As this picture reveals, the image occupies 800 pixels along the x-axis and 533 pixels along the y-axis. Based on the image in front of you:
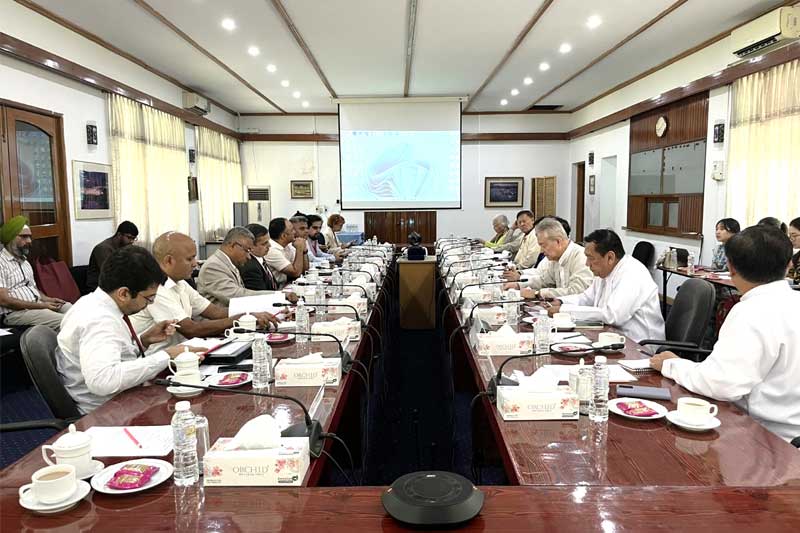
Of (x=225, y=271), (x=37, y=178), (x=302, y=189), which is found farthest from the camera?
(x=302, y=189)

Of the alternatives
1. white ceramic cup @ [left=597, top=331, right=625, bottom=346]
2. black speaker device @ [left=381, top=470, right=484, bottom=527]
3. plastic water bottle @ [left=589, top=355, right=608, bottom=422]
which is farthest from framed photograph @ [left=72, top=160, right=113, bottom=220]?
black speaker device @ [left=381, top=470, right=484, bottom=527]

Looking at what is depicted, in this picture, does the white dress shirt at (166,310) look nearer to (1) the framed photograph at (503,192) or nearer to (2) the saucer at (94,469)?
(2) the saucer at (94,469)

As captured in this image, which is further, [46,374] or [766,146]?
[766,146]

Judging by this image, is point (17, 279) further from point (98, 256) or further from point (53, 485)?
point (53, 485)

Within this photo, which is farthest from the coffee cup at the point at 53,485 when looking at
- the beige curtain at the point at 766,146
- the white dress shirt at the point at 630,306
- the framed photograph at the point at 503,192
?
the framed photograph at the point at 503,192

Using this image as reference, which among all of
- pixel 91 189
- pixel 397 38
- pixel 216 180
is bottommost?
pixel 91 189

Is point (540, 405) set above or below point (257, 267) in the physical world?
below

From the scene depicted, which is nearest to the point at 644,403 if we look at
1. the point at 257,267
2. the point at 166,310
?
the point at 166,310

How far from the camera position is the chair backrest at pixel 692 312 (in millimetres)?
2635

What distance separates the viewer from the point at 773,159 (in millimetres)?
5121

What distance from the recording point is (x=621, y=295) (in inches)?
112

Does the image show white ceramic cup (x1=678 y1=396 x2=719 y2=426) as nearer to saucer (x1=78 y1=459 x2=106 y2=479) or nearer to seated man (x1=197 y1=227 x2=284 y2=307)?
saucer (x1=78 y1=459 x2=106 y2=479)

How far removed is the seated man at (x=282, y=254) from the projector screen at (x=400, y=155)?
4664mm

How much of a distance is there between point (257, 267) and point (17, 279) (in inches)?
73.4
